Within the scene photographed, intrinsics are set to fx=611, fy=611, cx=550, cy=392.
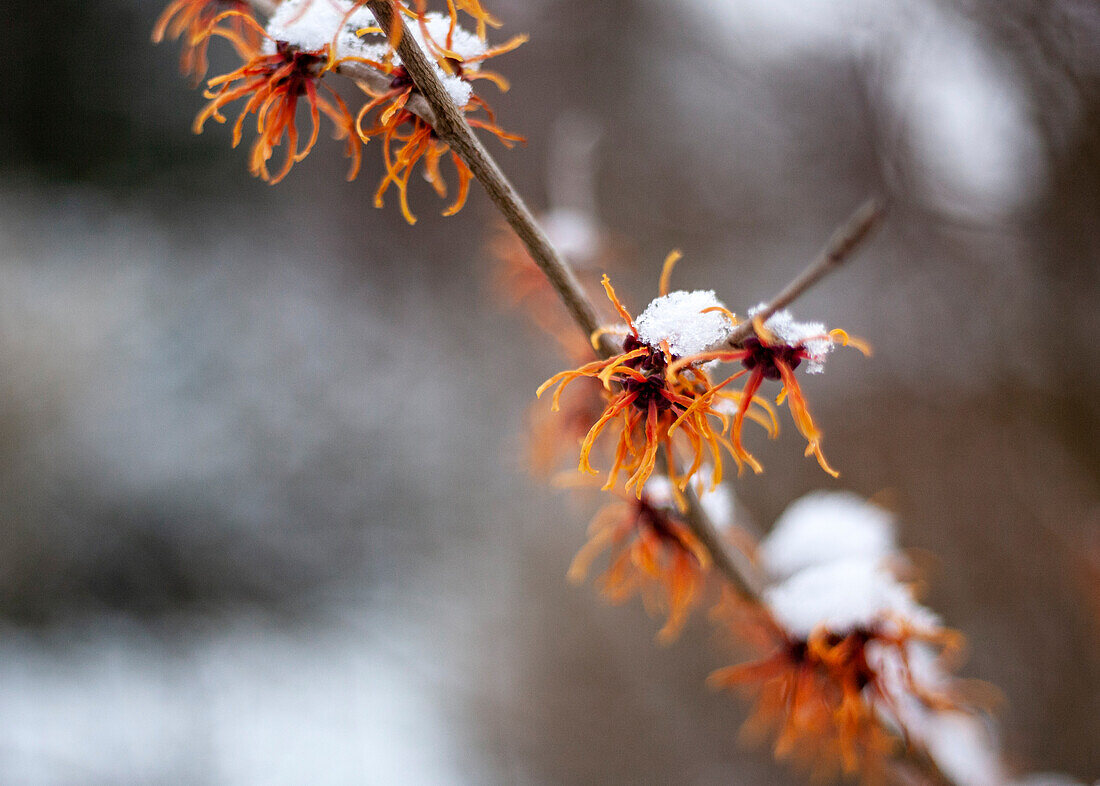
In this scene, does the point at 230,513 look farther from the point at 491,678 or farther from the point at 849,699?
the point at 849,699

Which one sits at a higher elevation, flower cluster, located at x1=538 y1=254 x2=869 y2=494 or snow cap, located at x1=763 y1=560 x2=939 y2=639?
flower cluster, located at x1=538 y1=254 x2=869 y2=494

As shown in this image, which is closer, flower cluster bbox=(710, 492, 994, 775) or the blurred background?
flower cluster bbox=(710, 492, 994, 775)

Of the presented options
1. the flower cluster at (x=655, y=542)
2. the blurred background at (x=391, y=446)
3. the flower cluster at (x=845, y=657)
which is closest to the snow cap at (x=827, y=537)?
the flower cluster at (x=845, y=657)

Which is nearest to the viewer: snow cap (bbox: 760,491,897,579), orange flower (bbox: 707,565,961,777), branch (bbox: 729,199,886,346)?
branch (bbox: 729,199,886,346)

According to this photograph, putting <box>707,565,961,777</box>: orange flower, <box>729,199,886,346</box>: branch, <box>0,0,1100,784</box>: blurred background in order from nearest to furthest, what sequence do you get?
<box>729,199,886,346</box>: branch, <box>707,565,961,777</box>: orange flower, <box>0,0,1100,784</box>: blurred background

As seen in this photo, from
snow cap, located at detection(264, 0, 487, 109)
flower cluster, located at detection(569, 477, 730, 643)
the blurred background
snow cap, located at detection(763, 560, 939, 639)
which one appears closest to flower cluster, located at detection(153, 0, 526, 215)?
snow cap, located at detection(264, 0, 487, 109)

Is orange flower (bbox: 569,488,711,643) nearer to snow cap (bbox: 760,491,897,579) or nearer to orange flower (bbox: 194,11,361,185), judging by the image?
snow cap (bbox: 760,491,897,579)

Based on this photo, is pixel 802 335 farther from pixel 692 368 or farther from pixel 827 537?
pixel 827 537
